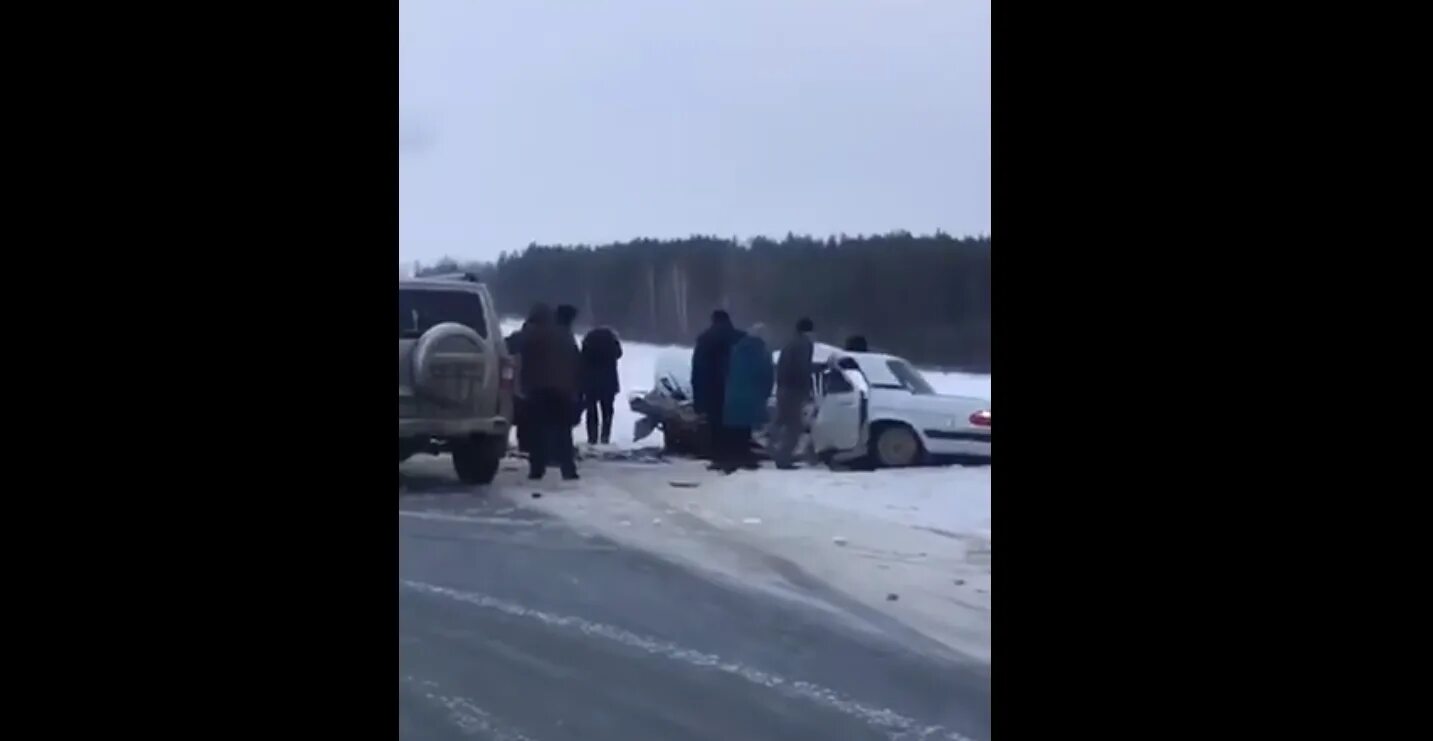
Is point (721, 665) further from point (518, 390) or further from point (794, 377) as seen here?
point (518, 390)

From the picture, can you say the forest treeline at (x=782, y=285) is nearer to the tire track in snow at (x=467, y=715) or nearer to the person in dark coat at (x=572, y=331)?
the person in dark coat at (x=572, y=331)

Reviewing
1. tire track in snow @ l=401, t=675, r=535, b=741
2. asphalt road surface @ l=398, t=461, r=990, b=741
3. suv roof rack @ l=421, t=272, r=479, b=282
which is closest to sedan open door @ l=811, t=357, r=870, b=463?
asphalt road surface @ l=398, t=461, r=990, b=741

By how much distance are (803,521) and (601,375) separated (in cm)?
59

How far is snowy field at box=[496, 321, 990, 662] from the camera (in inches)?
116

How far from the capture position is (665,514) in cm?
315

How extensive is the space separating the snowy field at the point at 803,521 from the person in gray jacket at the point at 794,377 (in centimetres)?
16

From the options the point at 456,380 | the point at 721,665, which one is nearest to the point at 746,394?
the point at 721,665

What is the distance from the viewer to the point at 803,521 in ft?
10.1

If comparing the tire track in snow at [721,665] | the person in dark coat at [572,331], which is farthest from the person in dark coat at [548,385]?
the tire track in snow at [721,665]
